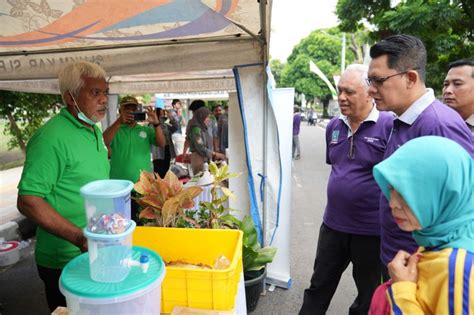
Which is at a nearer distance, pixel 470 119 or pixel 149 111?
pixel 470 119

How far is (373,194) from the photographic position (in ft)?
6.88

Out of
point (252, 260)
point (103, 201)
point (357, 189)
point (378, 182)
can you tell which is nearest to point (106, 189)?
point (103, 201)

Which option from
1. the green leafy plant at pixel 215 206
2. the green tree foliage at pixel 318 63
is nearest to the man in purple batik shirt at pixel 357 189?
the green leafy plant at pixel 215 206

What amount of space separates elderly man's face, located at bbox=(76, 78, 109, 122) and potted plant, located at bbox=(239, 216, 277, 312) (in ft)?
4.96

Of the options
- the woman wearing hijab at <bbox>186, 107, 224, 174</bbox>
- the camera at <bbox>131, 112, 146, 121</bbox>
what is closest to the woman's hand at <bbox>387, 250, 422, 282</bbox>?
the camera at <bbox>131, 112, 146, 121</bbox>

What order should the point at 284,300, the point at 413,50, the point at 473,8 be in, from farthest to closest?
the point at 473,8, the point at 284,300, the point at 413,50

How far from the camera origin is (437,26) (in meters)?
7.07

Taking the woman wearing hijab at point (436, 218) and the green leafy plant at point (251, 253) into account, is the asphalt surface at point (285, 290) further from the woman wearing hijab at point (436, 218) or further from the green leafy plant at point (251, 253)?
the woman wearing hijab at point (436, 218)

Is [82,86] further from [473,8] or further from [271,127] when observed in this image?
[473,8]

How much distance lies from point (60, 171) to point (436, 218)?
164 cm

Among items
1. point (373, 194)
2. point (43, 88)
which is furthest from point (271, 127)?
point (43, 88)

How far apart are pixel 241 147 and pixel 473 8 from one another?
7.21 meters

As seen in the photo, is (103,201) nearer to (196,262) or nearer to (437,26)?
(196,262)

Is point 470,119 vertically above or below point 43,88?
below
